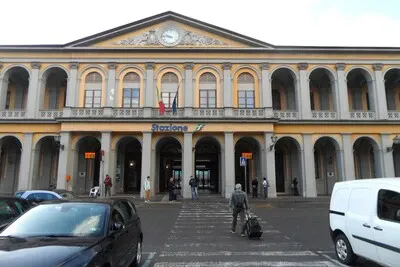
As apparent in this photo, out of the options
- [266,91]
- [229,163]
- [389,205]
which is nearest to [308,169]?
[229,163]

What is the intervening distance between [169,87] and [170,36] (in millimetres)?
4914

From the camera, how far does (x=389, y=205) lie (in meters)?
6.02

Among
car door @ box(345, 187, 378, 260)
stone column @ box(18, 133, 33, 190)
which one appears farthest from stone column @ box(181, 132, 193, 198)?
car door @ box(345, 187, 378, 260)

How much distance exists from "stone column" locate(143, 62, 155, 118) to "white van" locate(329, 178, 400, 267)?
20682 mm

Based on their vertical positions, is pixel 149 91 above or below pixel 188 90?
below

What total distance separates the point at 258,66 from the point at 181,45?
24.8ft

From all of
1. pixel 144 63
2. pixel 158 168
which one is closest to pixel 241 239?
pixel 158 168

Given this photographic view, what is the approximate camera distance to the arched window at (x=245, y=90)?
28328 mm

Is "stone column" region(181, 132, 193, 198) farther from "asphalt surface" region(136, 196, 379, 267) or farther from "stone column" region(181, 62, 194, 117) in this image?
"asphalt surface" region(136, 196, 379, 267)

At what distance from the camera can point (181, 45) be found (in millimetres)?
28547

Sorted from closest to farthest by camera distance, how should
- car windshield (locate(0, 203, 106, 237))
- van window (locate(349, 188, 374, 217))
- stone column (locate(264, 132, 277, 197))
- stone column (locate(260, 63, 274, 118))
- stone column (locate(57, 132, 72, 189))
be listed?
car windshield (locate(0, 203, 106, 237))
van window (locate(349, 188, 374, 217))
stone column (locate(57, 132, 72, 189))
stone column (locate(264, 132, 277, 197))
stone column (locate(260, 63, 274, 118))

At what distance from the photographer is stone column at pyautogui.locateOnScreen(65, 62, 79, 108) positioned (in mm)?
27273

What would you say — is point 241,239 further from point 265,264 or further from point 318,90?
point 318,90

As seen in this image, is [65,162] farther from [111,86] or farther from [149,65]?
[149,65]
